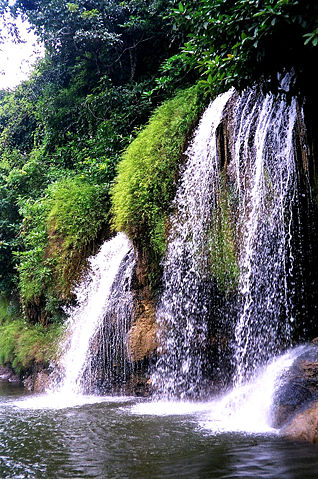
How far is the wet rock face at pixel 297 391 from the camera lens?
423cm

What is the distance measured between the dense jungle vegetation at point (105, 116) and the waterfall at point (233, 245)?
0.55 metres

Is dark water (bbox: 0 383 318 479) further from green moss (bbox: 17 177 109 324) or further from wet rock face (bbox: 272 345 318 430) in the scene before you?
green moss (bbox: 17 177 109 324)

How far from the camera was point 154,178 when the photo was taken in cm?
800

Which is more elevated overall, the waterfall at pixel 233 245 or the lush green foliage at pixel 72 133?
the lush green foliage at pixel 72 133

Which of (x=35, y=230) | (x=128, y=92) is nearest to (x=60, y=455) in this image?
(x=35, y=230)

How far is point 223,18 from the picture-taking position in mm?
5453

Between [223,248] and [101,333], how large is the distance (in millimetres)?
2892

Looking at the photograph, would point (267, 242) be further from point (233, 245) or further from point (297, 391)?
point (297, 391)

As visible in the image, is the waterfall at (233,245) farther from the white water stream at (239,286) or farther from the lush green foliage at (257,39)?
the lush green foliage at (257,39)

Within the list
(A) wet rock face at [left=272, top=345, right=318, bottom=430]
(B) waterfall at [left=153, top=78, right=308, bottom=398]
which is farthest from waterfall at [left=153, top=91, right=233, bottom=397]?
(A) wet rock face at [left=272, top=345, right=318, bottom=430]

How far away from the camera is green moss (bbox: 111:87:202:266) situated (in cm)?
775

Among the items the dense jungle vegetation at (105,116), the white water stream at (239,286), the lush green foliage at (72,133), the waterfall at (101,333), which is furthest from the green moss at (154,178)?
the lush green foliage at (72,133)

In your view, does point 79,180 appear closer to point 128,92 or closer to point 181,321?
point 128,92

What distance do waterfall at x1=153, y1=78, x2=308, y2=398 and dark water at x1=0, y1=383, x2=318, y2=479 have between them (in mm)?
1644
